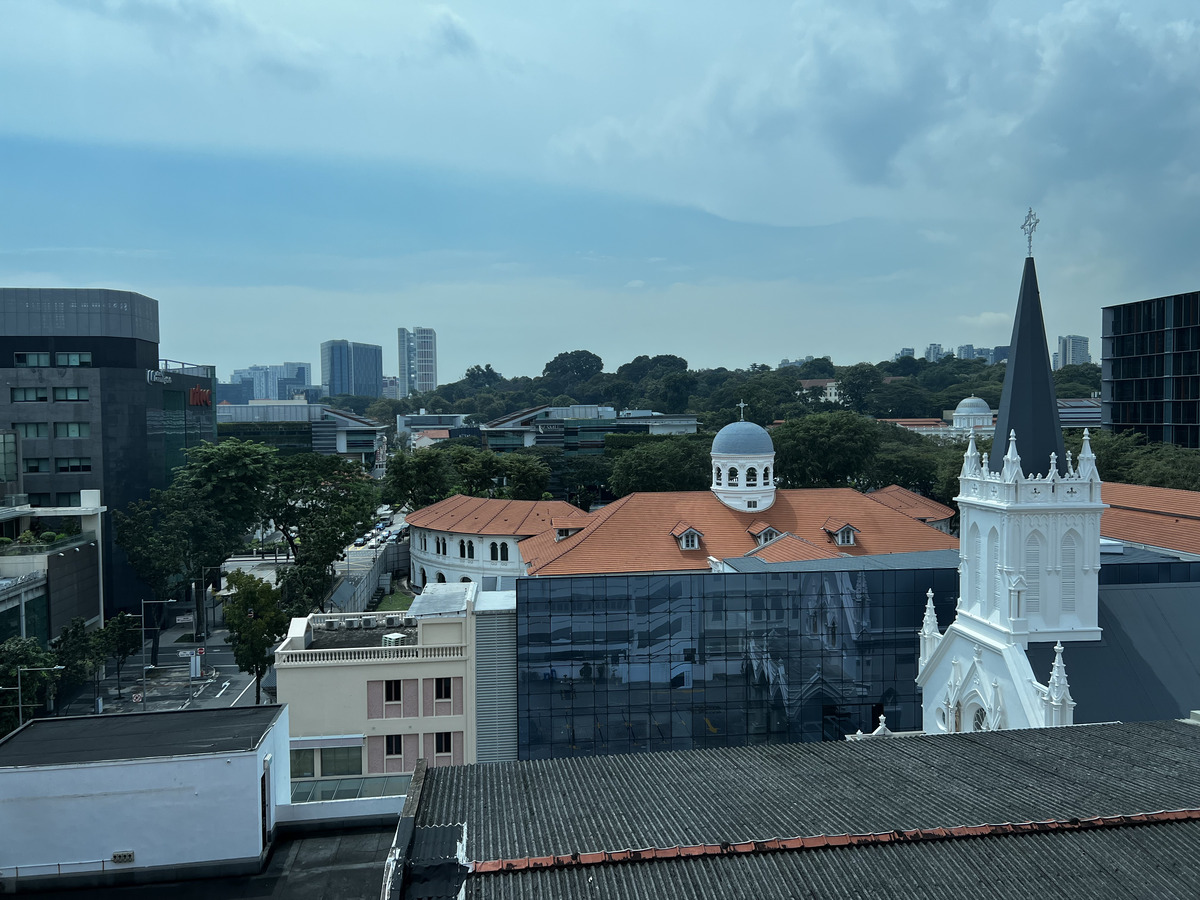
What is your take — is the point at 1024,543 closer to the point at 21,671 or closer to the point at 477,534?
the point at 21,671

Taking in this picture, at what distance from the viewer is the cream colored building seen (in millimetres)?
32250

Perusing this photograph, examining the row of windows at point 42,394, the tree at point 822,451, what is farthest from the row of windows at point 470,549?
the tree at point 822,451

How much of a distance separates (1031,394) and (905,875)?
18.5m

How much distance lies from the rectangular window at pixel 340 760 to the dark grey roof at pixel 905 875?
22.5 m

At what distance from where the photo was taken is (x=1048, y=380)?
2697 centimetres

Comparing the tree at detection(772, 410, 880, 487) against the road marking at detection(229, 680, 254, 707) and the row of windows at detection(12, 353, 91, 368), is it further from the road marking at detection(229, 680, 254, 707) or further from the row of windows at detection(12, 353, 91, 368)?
the row of windows at detection(12, 353, 91, 368)

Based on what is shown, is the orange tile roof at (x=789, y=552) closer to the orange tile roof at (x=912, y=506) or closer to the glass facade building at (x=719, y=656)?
the glass facade building at (x=719, y=656)

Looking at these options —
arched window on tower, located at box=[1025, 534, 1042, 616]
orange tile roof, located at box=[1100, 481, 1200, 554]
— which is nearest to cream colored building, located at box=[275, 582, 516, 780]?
arched window on tower, located at box=[1025, 534, 1042, 616]

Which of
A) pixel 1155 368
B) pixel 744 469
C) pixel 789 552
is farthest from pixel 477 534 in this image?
pixel 1155 368

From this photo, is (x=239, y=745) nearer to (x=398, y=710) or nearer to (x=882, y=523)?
(x=398, y=710)

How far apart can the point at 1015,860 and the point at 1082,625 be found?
15526mm

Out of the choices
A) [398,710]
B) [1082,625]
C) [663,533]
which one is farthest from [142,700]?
[1082,625]

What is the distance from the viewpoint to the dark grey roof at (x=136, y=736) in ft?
51.9

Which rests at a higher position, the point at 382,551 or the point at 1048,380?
the point at 1048,380
